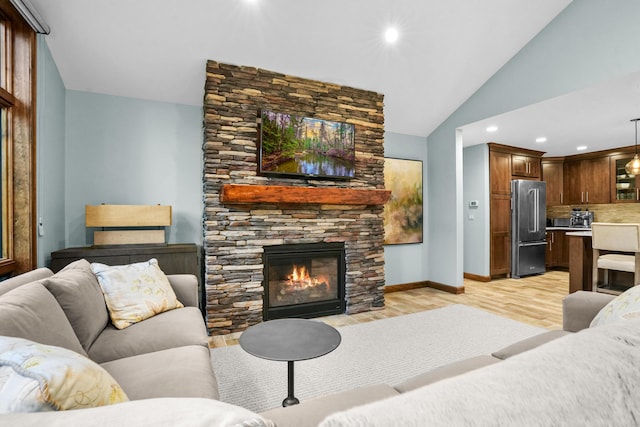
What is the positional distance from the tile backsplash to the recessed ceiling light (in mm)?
5939

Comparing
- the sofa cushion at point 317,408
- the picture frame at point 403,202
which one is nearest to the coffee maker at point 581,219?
the picture frame at point 403,202

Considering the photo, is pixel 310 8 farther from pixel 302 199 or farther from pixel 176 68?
pixel 302 199

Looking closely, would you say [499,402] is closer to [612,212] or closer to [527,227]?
[527,227]

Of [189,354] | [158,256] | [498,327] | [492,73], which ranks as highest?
[492,73]

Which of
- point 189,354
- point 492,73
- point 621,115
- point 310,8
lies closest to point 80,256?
point 189,354

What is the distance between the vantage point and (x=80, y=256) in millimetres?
2742

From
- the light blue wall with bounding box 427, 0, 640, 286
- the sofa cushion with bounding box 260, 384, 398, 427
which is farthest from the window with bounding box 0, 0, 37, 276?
the light blue wall with bounding box 427, 0, 640, 286

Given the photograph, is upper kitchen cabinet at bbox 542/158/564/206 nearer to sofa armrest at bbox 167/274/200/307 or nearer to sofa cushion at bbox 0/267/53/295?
Result: sofa armrest at bbox 167/274/200/307

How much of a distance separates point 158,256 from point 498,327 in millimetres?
3447

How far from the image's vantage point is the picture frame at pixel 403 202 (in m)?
4.80

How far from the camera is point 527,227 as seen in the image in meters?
5.82

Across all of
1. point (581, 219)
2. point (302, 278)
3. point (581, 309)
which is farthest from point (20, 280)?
point (581, 219)

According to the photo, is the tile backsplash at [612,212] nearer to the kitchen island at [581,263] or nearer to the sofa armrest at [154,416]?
the kitchen island at [581,263]

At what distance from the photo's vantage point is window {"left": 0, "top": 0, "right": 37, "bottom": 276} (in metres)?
2.25
